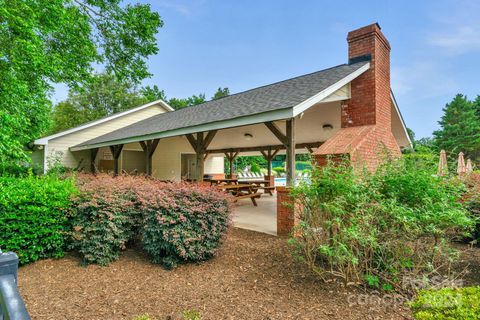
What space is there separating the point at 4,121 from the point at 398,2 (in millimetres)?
11400

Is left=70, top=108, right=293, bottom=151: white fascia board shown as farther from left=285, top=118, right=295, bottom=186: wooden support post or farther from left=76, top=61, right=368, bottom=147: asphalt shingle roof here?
left=285, top=118, right=295, bottom=186: wooden support post

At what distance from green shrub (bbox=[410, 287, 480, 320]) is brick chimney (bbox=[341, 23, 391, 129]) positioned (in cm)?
549

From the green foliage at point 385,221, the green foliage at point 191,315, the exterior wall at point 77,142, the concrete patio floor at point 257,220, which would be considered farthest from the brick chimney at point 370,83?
the exterior wall at point 77,142

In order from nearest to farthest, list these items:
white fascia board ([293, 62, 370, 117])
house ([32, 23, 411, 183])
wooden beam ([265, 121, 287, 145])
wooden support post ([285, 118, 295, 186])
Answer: white fascia board ([293, 62, 370, 117]) < wooden support post ([285, 118, 295, 186]) < house ([32, 23, 411, 183]) < wooden beam ([265, 121, 287, 145])

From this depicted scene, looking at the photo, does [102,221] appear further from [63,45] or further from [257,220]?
[63,45]

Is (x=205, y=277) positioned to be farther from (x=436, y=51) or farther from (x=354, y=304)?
(x=436, y=51)

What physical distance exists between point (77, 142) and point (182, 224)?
42.0 ft

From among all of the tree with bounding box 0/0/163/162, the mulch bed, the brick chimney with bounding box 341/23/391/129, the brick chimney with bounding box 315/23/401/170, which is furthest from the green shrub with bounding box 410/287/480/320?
the tree with bounding box 0/0/163/162

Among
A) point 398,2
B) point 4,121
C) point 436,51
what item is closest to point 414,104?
point 436,51

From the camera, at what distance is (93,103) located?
31453mm

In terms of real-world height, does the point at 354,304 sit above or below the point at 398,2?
below

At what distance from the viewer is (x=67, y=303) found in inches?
120

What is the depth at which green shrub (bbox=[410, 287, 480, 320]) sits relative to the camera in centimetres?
167

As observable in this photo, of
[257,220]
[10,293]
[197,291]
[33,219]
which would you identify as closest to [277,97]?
[257,220]
